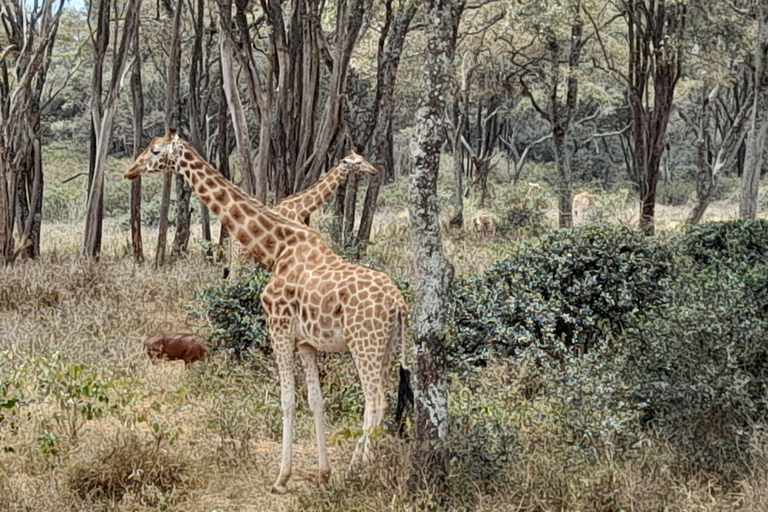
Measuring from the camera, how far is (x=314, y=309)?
20.4 ft

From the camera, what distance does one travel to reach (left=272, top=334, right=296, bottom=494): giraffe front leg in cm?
611

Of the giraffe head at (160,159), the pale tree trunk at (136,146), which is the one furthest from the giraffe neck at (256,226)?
the pale tree trunk at (136,146)

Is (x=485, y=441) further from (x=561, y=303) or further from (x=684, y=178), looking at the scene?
(x=684, y=178)

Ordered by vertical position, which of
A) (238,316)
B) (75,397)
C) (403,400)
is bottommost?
(75,397)

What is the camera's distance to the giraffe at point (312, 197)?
31.7 ft

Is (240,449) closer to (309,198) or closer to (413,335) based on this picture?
(413,335)

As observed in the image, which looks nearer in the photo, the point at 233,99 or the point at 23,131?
the point at 233,99

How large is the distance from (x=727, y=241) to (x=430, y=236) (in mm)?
6904

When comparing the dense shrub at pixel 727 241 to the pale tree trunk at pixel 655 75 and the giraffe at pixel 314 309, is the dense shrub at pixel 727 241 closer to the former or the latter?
the pale tree trunk at pixel 655 75

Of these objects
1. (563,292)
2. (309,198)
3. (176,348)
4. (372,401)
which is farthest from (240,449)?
(563,292)

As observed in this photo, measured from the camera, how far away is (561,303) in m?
9.51

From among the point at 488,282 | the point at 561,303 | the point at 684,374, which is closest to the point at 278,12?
the point at 488,282

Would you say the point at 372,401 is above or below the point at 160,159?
below

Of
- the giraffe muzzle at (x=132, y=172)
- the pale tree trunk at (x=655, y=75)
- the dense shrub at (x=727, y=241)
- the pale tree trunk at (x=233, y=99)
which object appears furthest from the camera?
the pale tree trunk at (x=655, y=75)
